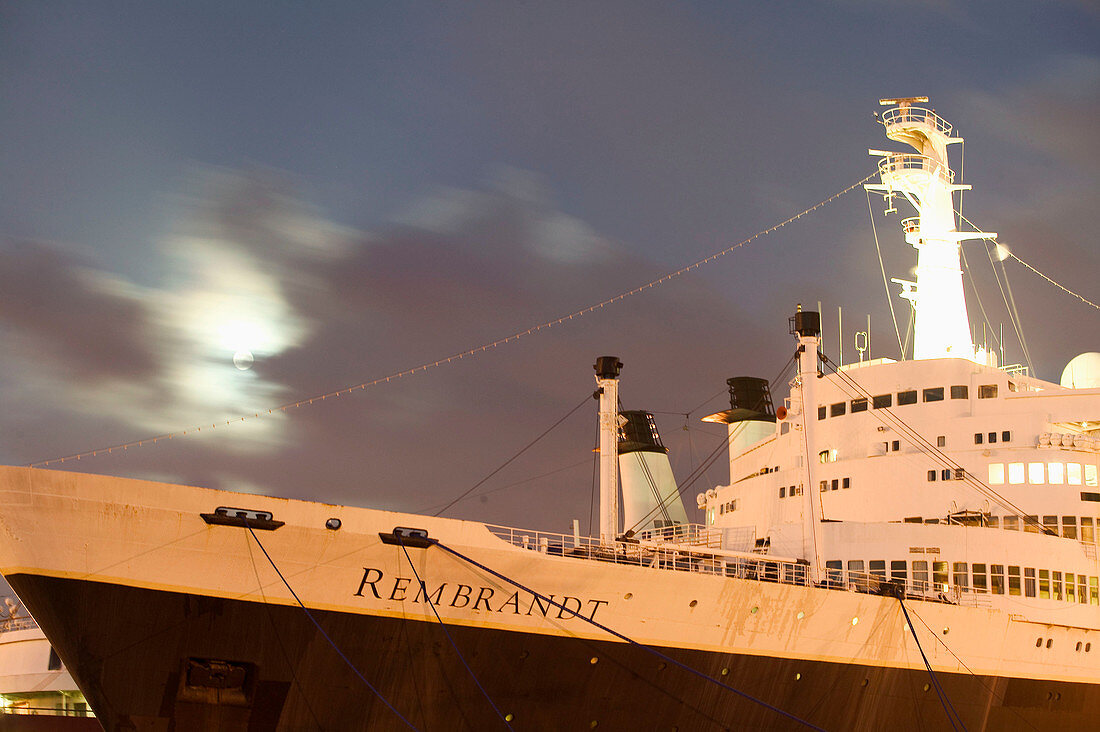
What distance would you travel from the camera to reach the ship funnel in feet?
134

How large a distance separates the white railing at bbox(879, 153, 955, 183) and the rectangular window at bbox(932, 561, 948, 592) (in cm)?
1311

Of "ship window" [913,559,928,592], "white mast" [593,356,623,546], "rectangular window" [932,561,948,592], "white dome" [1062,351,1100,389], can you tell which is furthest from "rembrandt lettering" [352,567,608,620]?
"white dome" [1062,351,1100,389]

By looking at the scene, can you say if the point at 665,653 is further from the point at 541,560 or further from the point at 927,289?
the point at 927,289

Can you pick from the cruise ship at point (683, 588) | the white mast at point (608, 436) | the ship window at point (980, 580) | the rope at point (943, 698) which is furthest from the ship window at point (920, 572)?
the white mast at point (608, 436)

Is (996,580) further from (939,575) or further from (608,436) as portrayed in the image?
(608,436)

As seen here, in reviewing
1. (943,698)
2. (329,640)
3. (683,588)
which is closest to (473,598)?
(329,640)

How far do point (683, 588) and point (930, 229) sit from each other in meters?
17.6

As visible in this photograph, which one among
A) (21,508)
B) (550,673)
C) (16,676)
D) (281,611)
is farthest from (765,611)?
(16,676)

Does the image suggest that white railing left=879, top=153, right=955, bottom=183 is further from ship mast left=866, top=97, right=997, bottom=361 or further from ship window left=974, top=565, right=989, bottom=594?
ship window left=974, top=565, right=989, bottom=594

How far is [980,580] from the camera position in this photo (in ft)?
80.3

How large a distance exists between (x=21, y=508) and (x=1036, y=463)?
22.2 metres

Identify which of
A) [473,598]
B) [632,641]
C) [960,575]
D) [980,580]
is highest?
[960,575]

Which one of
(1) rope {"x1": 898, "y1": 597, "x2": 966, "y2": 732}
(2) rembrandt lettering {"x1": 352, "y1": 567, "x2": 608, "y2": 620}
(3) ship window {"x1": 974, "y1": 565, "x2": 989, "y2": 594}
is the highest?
(3) ship window {"x1": 974, "y1": 565, "x2": 989, "y2": 594}

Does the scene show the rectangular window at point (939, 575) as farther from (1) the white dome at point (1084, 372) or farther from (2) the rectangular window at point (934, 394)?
(1) the white dome at point (1084, 372)
